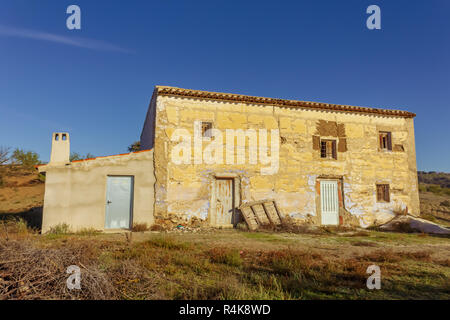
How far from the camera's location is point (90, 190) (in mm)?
9281

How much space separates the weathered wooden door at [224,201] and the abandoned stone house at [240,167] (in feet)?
→ 0.13

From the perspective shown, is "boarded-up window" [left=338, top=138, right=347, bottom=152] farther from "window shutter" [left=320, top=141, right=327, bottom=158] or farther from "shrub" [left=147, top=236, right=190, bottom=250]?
"shrub" [left=147, top=236, right=190, bottom=250]

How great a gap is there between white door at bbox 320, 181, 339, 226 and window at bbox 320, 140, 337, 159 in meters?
1.26

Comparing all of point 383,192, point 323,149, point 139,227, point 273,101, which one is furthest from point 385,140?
point 139,227

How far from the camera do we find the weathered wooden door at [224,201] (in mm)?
10734

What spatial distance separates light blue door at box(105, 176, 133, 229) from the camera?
9.55 meters

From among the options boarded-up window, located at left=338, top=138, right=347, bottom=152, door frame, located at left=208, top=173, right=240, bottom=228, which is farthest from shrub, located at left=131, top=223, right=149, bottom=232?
boarded-up window, located at left=338, top=138, right=347, bottom=152

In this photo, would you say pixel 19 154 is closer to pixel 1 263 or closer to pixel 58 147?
pixel 58 147

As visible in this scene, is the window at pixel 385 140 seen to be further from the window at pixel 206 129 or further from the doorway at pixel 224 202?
the window at pixel 206 129

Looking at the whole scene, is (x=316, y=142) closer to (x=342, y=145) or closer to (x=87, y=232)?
(x=342, y=145)

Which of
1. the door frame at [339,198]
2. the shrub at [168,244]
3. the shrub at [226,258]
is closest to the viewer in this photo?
the shrub at [226,258]

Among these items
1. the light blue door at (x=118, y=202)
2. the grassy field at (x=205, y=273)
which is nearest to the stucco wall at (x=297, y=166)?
the light blue door at (x=118, y=202)

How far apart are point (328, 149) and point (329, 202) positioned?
8.08 feet
